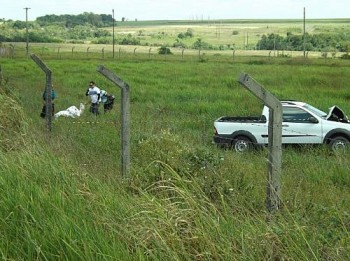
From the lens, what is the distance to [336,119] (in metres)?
15.5

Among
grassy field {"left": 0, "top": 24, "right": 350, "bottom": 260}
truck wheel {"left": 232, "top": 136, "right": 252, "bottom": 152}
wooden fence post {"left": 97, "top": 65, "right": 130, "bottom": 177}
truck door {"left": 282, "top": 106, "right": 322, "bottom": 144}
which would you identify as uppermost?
wooden fence post {"left": 97, "top": 65, "right": 130, "bottom": 177}

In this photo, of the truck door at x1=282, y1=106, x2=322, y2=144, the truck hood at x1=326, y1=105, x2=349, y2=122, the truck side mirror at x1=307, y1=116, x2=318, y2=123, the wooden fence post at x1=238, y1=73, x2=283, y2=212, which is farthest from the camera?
the truck hood at x1=326, y1=105, x2=349, y2=122

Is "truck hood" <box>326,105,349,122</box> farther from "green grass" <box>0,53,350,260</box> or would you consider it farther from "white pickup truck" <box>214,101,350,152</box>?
"green grass" <box>0,53,350,260</box>

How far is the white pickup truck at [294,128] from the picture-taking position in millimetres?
14977

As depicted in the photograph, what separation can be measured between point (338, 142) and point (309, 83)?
16.3m

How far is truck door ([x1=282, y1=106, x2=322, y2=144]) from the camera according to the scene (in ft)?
49.1

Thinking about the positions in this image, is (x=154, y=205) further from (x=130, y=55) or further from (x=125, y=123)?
(x=130, y=55)

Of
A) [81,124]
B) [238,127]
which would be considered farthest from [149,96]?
[81,124]

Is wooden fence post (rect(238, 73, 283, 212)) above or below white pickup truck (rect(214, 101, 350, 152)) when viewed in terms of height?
above

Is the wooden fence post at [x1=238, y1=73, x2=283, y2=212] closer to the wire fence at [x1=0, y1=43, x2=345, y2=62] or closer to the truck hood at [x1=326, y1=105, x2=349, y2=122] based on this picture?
the truck hood at [x1=326, y1=105, x2=349, y2=122]

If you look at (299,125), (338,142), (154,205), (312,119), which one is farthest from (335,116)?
(154,205)

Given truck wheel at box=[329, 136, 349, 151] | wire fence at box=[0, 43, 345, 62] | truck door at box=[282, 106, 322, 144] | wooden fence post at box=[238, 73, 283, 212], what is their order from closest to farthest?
wooden fence post at box=[238, 73, 283, 212] < truck wheel at box=[329, 136, 349, 151] < truck door at box=[282, 106, 322, 144] < wire fence at box=[0, 43, 345, 62]

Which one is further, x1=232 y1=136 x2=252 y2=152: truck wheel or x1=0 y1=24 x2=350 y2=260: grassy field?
x1=232 y1=136 x2=252 y2=152: truck wheel

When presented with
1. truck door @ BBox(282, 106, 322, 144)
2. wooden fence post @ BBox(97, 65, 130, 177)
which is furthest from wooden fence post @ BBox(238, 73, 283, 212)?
truck door @ BBox(282, 106, 322, 144)
